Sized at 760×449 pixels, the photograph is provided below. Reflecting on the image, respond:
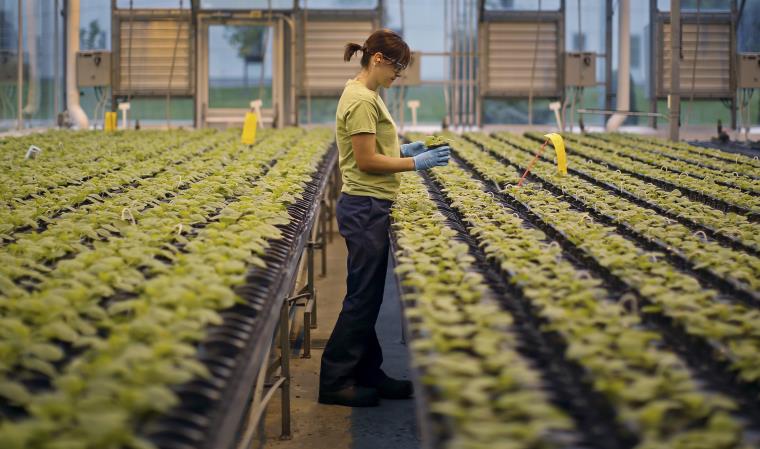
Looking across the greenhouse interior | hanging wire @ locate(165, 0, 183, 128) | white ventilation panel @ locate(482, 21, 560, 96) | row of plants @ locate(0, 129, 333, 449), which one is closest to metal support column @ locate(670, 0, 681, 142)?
the greenhouse interior

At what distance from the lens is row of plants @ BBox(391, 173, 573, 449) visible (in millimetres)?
1888

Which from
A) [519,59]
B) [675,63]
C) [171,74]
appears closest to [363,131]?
[675,63]

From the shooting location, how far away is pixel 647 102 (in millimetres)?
14969

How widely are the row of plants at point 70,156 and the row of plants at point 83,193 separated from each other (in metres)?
0.08

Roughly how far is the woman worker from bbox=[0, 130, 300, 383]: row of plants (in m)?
0.65

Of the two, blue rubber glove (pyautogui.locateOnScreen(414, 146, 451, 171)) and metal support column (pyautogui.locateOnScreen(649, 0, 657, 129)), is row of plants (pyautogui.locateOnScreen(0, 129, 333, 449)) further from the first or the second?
metal support column (pyautogui.locateOnScreen(649, 0, 657, 129))

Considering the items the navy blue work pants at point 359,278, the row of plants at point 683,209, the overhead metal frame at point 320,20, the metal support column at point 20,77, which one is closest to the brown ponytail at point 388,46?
the navy blue work pants at point 359,278

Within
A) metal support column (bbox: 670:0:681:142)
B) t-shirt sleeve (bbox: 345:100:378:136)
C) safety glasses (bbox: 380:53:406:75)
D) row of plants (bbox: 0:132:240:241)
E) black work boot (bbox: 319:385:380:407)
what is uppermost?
metal support column (bbox: 670:0:681:142)

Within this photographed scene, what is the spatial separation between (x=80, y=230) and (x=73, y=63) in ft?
32.9

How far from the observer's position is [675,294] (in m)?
2.91

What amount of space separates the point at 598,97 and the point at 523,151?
7211 millimetres

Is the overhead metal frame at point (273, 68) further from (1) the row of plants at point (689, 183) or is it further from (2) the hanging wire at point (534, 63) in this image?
(1) the row of plants at point (689, 183)

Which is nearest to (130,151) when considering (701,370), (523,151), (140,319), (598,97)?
(523,151)

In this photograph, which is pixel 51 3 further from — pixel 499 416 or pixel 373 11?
pixel 499 416
